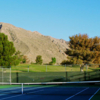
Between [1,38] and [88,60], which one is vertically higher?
[1,38]

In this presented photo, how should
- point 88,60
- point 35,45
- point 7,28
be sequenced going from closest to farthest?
point 88,60
point 35,45
point 7,28

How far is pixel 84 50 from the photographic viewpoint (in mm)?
50719

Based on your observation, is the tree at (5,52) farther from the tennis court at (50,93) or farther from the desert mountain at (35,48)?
the desert mountain at (35,48)

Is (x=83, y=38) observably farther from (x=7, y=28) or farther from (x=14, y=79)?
(x=7, y=28)

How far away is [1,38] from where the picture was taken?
4288 centimetres

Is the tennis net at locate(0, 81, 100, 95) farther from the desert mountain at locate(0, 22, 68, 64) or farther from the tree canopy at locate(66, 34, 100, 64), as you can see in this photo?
the desert mountain at locate(0, 22, 68, 64)

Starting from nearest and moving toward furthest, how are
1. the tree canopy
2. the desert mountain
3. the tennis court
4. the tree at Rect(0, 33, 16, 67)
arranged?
the tennis court < the tree at Rect(0, 33, 16, 67) < the tree canopy < the desert mountain

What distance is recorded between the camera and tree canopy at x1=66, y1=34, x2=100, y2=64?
5038cm

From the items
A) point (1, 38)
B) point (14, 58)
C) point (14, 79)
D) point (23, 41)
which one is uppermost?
point (23, 41)

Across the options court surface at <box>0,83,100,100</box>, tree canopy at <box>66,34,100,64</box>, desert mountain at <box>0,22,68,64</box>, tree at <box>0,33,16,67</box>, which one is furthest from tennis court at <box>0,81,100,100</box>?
desert mountain at <box>0,22,68,64</box>

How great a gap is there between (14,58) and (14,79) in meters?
16.6

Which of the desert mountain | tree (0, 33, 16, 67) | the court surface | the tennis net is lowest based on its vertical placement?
the tennis net

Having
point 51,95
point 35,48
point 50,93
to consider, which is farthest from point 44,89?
point 35,48

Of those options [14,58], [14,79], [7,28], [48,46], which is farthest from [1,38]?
[7,28]
